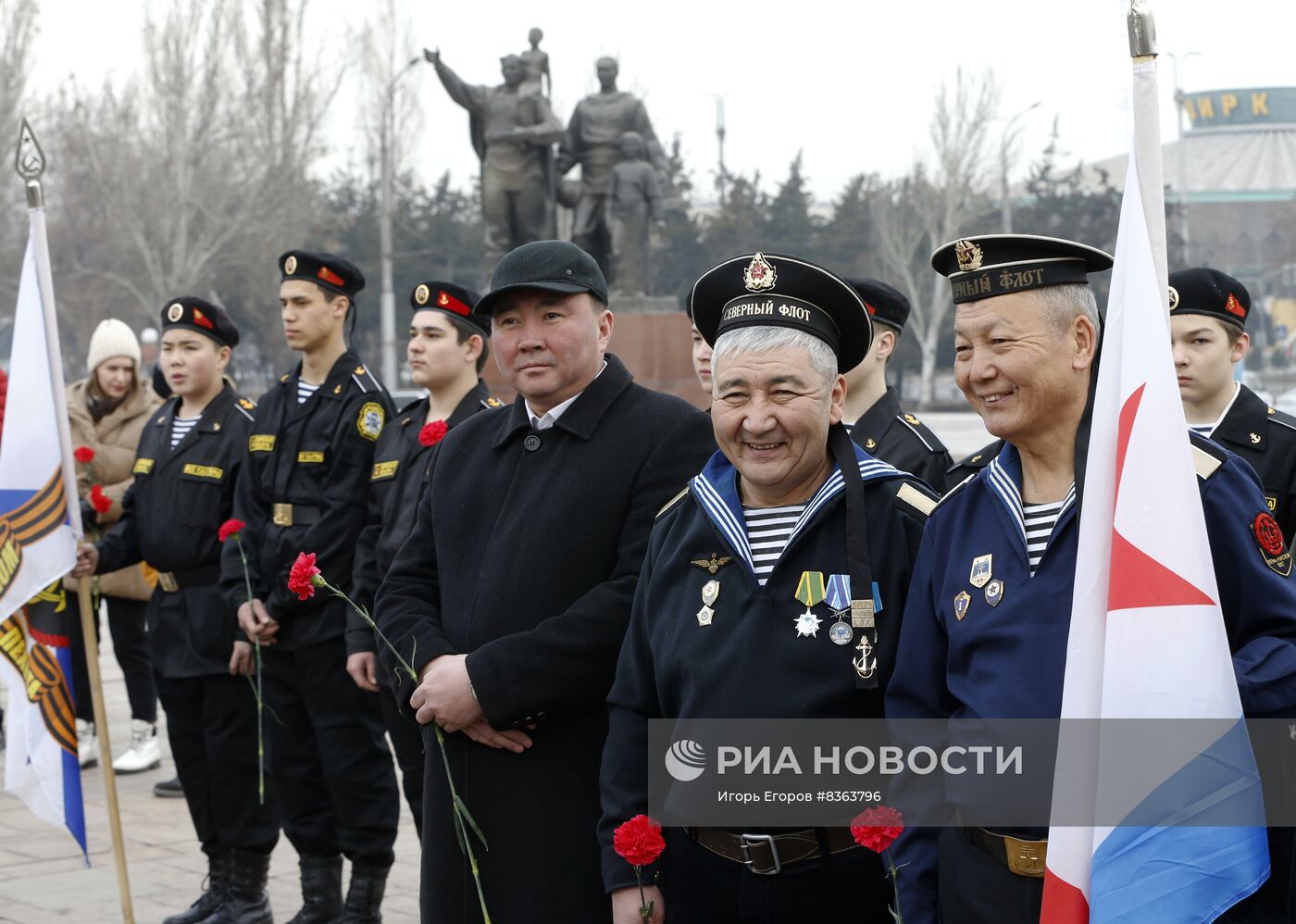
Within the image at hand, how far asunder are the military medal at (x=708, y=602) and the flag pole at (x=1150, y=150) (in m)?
0.95

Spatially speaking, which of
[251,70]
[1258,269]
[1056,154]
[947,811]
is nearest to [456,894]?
[947,811]

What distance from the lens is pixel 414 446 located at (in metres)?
5.25

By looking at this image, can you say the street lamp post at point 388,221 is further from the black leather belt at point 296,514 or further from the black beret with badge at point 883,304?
the black beret with badge at point 883,304

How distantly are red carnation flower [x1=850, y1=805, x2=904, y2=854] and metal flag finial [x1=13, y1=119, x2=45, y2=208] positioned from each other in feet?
12.5

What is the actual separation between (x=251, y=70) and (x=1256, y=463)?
3540 centimetres

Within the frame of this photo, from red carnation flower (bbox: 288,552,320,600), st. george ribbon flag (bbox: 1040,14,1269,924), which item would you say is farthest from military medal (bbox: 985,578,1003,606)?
red carnation flower (bbox: 288,552,320,600)

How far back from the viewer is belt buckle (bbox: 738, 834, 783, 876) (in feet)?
9.36

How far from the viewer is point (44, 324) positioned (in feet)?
17.6

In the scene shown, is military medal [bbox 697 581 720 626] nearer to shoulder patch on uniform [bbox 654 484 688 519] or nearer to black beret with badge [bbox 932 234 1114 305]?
shoulder patch on uniform [bbox 654 484 688 519]

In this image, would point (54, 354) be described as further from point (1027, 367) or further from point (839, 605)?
point (1027, 367)

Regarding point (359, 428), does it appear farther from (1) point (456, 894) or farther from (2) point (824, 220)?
(2) point (824, 220)

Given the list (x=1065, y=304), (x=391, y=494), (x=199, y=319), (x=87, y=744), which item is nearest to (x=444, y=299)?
(x=391, y=494)

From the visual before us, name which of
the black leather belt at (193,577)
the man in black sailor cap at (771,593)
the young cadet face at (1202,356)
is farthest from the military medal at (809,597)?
the black leather belt at (193,577)

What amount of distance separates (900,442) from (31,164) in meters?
3.05
